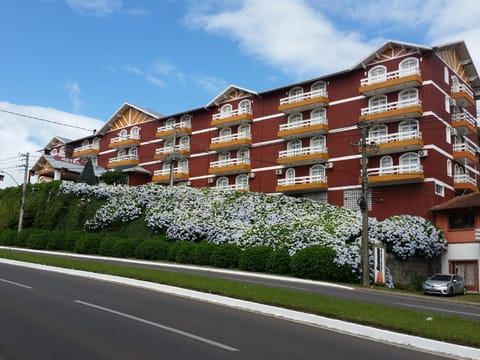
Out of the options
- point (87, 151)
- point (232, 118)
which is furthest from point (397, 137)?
point (87, 151)

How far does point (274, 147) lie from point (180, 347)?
41871 millimetres

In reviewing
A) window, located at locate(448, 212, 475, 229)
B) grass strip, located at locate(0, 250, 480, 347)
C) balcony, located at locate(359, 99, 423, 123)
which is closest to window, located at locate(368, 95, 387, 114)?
balcony, located at locate(359, 99, 423, 123)

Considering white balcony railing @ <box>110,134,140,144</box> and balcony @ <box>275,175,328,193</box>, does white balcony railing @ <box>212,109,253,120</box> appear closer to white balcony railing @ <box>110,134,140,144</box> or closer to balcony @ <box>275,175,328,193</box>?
balcony @ <box>275,175,328,193</box>

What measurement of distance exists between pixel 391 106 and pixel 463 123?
6465 mm

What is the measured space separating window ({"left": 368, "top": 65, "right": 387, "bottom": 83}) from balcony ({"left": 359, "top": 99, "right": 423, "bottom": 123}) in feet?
7.50

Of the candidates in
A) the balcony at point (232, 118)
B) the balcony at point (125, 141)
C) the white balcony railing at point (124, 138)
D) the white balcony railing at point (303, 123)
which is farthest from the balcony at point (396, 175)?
the white balcony railing at point (124, 138)

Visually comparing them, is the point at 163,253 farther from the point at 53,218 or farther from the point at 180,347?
the point at 180,347

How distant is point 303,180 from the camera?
4600 centimetres

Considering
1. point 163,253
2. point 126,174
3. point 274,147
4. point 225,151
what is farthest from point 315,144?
point 126,174

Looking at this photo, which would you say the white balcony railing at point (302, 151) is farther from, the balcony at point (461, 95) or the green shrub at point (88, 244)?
the green shrub at point (88, 244)

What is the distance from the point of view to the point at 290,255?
29.5 meters

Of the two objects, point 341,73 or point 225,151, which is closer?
point 341,73

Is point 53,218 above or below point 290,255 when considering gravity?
above

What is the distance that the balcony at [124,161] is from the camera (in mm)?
62834
